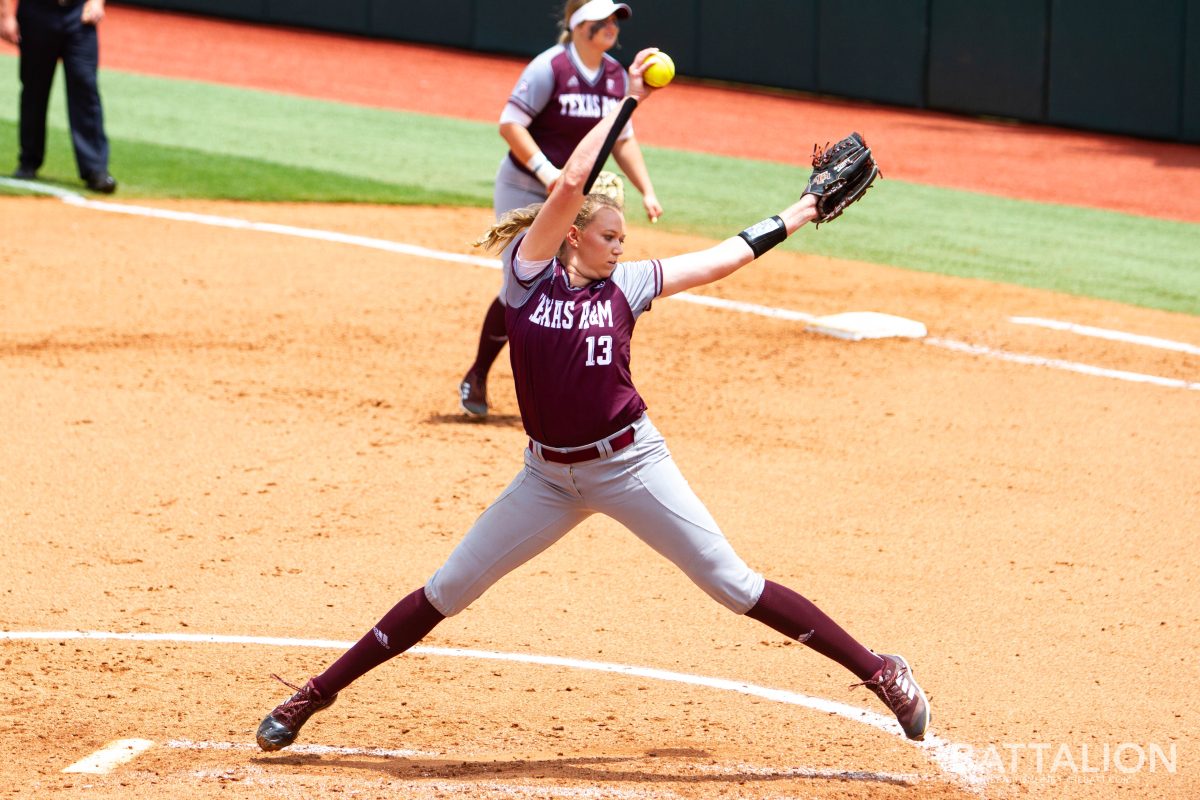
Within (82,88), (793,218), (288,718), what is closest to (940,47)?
(82,88)

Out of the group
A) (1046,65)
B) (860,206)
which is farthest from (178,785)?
(1046,65)

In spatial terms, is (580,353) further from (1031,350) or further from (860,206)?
(860,206)

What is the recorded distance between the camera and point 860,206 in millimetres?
15539

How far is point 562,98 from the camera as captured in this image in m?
8.16

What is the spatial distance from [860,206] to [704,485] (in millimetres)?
8335

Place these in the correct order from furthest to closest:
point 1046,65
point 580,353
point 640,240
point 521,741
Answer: point 1046,65 → point 640,240 → point 521,741 → point 580,353

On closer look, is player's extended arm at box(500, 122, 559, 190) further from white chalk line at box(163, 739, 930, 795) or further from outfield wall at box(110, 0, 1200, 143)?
outfield wall at box(110, 0, 1200, 143)

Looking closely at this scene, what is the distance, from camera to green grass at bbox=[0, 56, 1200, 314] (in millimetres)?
13273

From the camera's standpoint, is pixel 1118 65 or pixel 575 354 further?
pixel 1118 65

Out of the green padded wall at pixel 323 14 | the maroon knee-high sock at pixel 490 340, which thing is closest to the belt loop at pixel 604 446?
the maroon knee-high sock at pixel 490 340

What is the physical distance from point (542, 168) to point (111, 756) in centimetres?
394

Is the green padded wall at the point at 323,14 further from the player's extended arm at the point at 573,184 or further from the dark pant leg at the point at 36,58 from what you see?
the player's extended arm at the point at 573,184

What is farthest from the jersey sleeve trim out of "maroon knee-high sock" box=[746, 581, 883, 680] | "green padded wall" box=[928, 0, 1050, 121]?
"green padded wall" box=[928, 0, 1050, 121]

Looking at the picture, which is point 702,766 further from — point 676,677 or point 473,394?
point 473,394
